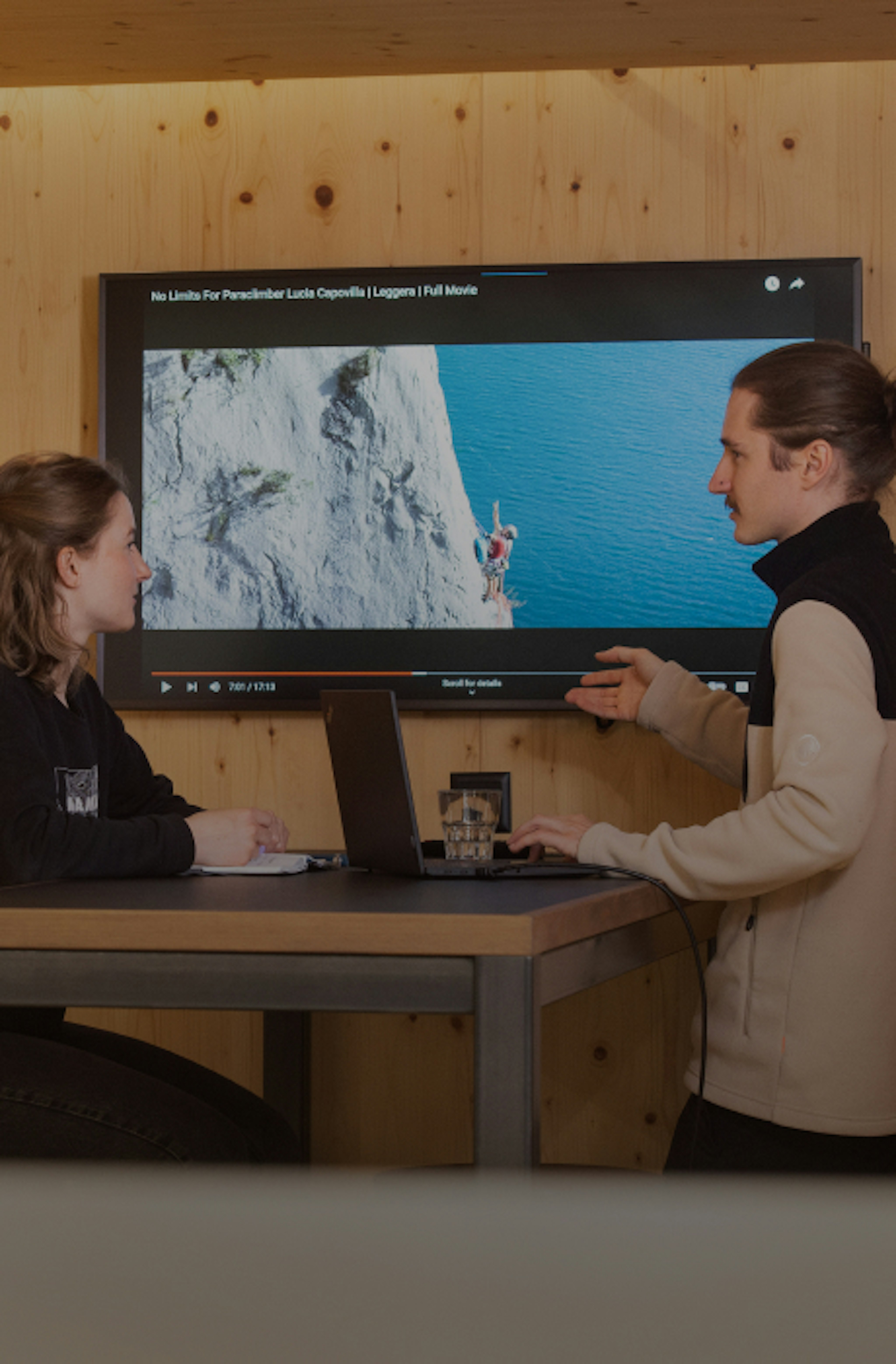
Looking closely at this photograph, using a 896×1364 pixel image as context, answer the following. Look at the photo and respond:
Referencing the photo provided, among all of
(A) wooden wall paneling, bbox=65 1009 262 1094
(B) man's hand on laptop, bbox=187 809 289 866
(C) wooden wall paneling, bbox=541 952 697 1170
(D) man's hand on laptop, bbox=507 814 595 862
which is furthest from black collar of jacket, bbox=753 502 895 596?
(A) wooden wall paneling, bbox=65 1009 262 1094

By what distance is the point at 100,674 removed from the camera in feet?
8.77

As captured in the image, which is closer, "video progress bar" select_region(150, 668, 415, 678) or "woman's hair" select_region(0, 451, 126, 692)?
"woman's hair" select_region(0, 451, 126, 692)

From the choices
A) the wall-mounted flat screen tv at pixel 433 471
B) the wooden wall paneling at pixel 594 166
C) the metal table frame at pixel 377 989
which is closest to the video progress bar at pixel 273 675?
the wall-mounted flat screen tv at pixel 433 471

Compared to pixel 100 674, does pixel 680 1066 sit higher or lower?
lower

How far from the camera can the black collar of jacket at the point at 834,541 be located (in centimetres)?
162

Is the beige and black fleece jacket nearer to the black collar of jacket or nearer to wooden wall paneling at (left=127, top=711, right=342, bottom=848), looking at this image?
the black collar of jacket

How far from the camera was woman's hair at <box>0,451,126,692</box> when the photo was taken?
1.90 meters

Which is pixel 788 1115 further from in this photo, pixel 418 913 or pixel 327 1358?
pixel 327 1358

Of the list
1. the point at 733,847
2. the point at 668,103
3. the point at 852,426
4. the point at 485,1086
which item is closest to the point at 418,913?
the point at 485,1086

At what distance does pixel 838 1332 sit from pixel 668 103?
2.77 m

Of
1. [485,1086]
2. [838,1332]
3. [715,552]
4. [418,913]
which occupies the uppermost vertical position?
[715,552]

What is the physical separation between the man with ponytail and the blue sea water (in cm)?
87

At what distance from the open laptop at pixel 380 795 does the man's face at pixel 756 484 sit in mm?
524

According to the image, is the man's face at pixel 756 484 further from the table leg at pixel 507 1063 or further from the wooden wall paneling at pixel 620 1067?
the wooden wall paneling at pixel 620 1067
